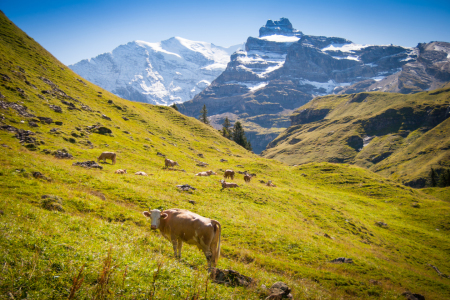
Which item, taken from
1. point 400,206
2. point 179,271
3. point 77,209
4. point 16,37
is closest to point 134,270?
point 179,271

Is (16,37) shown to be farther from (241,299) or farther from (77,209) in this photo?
(241,299)

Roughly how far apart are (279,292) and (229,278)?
2246mm

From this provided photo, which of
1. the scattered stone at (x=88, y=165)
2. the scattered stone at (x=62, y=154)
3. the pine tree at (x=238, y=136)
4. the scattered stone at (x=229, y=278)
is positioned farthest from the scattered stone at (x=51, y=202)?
the pine tree at (x=238, y=136)

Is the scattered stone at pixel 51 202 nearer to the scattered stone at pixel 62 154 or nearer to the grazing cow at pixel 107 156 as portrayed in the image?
the scattered stone at pixel 62 154

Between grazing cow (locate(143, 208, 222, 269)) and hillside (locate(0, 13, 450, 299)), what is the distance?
0.65 meters

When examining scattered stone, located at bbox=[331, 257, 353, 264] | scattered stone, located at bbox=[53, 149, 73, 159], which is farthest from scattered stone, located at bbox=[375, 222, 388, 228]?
scattered stone, located at bbox=[53, 149, 73, 159]

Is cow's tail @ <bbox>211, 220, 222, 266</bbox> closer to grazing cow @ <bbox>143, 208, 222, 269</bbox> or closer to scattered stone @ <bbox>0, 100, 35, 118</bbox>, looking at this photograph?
grazing cow @ <bbox>143, 208, 222, 269</bbox>

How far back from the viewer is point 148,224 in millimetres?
14867

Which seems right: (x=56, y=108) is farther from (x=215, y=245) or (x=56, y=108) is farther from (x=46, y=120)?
(x=215, y=245)

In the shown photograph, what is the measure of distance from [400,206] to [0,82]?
7811cm

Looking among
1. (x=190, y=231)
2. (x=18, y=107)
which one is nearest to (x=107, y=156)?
(x=18, y=107)

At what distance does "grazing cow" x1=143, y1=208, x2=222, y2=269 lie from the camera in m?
10.8

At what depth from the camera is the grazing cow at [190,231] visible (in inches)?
425

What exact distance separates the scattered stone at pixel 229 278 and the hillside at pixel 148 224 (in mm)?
482
